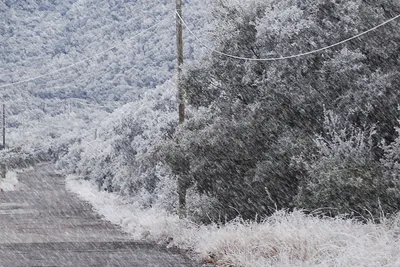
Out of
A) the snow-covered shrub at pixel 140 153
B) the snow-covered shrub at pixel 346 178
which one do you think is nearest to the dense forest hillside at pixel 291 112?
the snow-covered shrub at pixel 346 178

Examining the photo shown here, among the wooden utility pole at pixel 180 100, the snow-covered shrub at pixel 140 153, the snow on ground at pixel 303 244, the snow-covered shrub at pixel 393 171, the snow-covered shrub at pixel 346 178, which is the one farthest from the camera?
the snow-covered shrub at pixel 140 153

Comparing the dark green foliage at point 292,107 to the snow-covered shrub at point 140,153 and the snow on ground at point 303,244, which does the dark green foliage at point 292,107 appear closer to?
the snow on ground at point 303,244

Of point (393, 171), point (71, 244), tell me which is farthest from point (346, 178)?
point (71, 244)

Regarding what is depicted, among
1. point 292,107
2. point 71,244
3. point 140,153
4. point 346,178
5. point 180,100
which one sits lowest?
point 140,153

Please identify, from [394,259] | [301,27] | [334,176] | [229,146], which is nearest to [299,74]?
[301,27]

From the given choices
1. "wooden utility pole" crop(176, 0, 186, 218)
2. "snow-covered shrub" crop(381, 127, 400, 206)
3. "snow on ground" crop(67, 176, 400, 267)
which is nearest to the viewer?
"snow on ground" crop(67, 176, 400, 267)

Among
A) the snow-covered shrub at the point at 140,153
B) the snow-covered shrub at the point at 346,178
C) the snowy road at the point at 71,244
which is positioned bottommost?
the snow-covered shrub at the point at 140,153

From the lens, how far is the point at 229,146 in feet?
70.1

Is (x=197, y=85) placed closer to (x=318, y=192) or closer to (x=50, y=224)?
(x=318, y=192)

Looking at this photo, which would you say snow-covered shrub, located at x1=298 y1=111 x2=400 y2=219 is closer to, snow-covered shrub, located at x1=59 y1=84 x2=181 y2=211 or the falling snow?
the falling snow

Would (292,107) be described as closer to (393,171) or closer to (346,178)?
Result: (346,178)

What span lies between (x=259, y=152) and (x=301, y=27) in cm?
328

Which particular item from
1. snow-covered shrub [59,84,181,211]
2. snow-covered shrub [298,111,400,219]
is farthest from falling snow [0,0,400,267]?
snow-covered shrub [59,84,181,211]

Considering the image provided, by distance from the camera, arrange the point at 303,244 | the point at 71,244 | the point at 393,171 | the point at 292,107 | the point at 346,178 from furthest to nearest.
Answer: the point at 71,244 < the point at 292,107 < the point at 346,178 < the point at 393,171 < the point at 303,244
